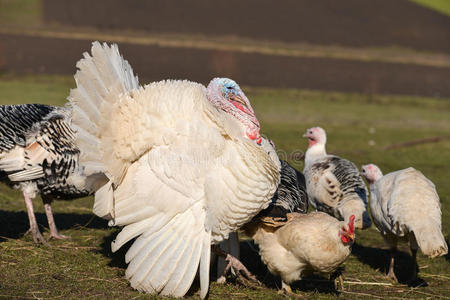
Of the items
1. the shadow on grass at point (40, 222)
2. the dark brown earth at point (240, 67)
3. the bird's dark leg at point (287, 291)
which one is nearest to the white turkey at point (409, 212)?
the bird's dark leg at point (287, 291)

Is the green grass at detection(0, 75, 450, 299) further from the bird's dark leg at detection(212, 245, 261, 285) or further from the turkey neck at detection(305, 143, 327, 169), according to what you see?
the turkey neck at detection(305, 143, 327, 169)

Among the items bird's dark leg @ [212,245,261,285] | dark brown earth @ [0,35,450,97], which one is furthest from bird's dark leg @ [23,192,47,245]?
dark brown earth @ [0,35,450,97]

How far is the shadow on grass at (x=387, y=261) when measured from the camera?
656cm

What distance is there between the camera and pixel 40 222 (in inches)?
296

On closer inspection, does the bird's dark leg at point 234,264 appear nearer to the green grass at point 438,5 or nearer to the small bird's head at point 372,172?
the small bird's head at point 372,172

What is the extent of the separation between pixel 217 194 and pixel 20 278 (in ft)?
6.08

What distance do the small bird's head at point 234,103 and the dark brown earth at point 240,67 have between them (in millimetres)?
13356

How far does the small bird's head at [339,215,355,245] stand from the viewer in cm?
533

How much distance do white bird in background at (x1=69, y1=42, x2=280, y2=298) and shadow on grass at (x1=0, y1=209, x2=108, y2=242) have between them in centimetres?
192

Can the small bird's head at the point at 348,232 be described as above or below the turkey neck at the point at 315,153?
above

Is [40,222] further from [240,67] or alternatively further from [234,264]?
[240,67]

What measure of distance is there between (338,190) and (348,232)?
2.08 metres

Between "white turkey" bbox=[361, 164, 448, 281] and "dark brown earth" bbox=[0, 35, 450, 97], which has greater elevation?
"white turkey" bbox=[361, 164, 448, 281]

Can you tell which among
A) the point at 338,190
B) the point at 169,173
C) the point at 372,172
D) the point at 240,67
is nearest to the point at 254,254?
the point at 338,190
